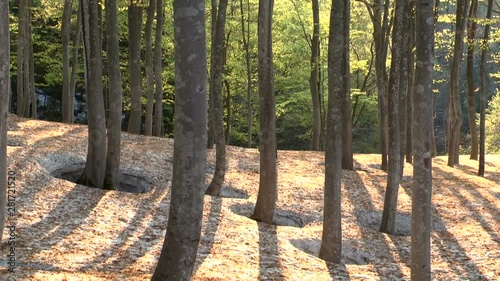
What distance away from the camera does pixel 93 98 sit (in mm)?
11477

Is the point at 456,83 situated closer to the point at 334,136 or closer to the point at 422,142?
the point at 334,136

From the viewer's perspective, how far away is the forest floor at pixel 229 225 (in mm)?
7285

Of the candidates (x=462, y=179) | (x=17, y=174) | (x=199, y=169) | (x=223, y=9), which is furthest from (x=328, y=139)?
(x=462, y=179)

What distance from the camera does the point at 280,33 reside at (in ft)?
91.9

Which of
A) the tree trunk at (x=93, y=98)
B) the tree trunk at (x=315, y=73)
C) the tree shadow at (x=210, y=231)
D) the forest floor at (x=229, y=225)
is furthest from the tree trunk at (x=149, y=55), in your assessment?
the tree shadow at (x=210, y=231)

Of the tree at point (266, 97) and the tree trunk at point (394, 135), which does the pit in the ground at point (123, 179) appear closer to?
the tree at point (266, 97)

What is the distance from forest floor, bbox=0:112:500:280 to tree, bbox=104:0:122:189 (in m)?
0.79

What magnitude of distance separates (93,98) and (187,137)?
277 inches

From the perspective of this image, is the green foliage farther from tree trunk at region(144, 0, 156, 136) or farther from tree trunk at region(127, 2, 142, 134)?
tree trunk at region(127, 2, 142, 134)

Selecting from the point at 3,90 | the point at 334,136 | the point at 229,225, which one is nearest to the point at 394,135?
the point at 334,136

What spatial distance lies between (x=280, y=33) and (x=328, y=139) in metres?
20.2

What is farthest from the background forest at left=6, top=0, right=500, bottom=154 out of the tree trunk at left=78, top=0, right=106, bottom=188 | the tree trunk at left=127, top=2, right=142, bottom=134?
the tree trunk at left=78, top=0, right=106, bottom=188

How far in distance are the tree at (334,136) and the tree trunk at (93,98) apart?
546cm

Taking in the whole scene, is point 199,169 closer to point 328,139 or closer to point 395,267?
point 328,139
